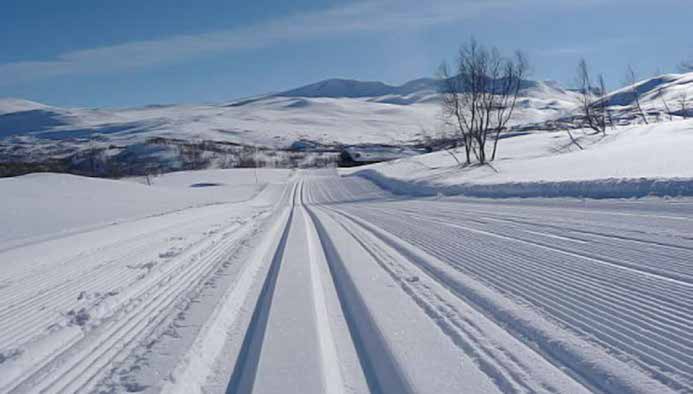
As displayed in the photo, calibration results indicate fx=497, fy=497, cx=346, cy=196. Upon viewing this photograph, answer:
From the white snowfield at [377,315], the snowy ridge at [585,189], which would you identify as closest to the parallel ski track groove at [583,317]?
the white snowfield at [377,315]

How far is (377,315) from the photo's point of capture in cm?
542

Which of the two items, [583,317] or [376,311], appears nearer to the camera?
[583,317]

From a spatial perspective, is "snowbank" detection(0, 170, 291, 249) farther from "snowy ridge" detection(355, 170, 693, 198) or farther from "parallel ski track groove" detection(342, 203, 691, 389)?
"snowy ridge" detection(355, 170, 693, 198)

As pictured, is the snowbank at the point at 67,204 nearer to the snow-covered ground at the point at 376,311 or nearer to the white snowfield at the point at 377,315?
the snow-covered ground at the point at 376,311

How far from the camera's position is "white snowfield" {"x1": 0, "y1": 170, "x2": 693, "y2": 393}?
3.85 meters

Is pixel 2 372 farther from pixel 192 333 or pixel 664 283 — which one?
pixel 664 283

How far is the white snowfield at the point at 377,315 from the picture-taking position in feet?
12.6

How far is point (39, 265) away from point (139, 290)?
457 centimetres

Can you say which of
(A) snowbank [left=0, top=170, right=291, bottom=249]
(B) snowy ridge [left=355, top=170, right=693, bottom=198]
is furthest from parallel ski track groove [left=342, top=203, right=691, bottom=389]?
(A) snowbank [left=0, top=170, right=291, bottom=249]

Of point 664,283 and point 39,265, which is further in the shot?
point 39,265

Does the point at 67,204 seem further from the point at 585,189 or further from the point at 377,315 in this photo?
the point at 377,315

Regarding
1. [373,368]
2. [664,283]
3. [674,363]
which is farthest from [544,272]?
[373,368]

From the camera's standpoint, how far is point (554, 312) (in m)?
4.95

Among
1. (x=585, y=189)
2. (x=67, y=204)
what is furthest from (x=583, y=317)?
(x=67, y=204)
